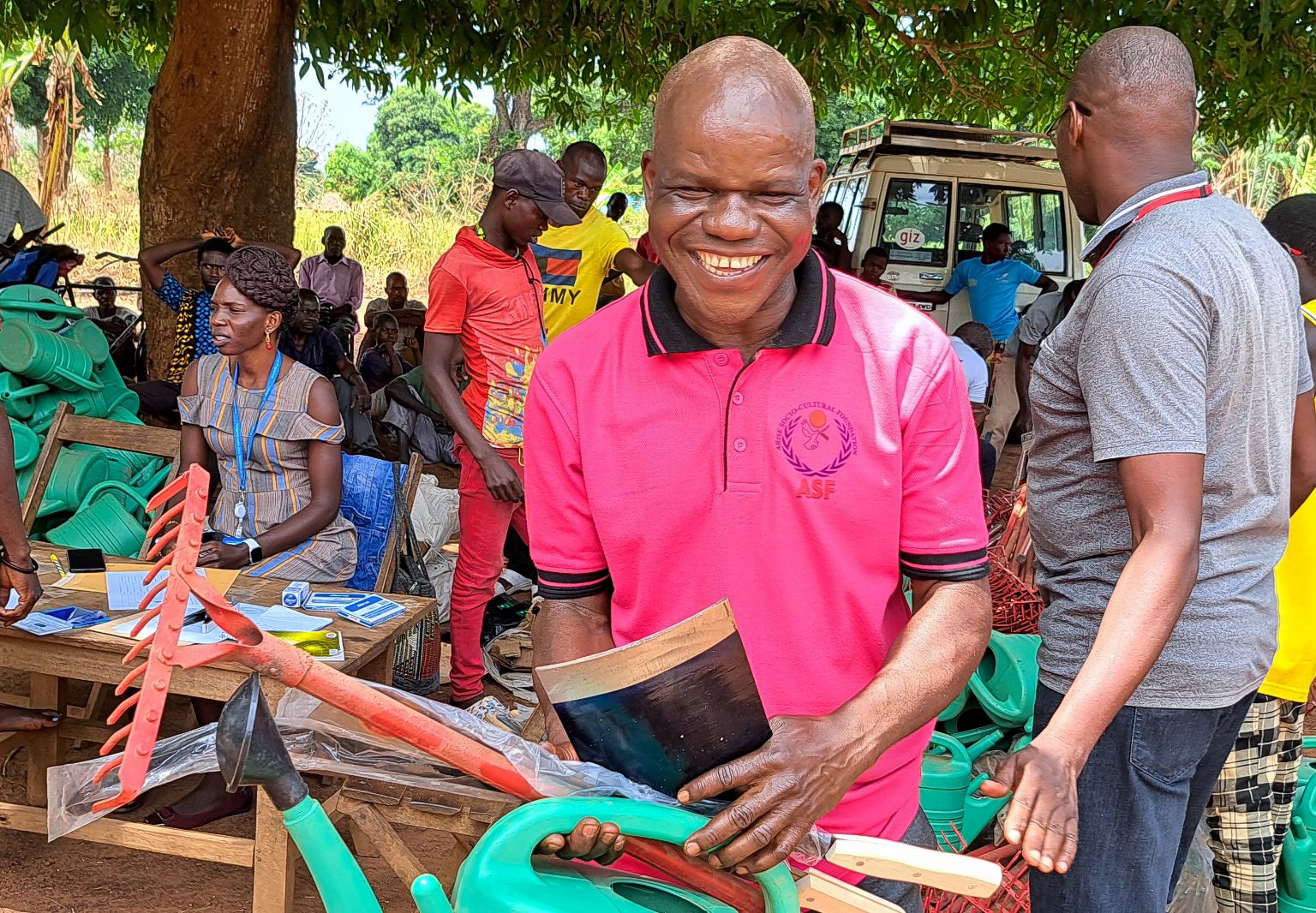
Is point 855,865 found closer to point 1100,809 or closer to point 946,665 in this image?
point 946,665

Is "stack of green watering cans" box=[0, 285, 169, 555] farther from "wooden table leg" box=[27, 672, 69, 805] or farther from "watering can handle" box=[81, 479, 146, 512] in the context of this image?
"wooden table leg" box=[27, 672, 69, 805]

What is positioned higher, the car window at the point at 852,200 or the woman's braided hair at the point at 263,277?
the car window at the point at 852,200

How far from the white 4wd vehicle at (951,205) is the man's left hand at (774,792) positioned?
859 cm

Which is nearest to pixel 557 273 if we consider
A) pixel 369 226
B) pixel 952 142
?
pixel 952 142

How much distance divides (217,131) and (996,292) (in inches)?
228

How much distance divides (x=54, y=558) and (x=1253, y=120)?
22.7 feet

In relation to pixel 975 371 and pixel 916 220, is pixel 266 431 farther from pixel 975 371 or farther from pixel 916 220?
pixel 916 220

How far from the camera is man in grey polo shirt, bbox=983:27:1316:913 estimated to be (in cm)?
154

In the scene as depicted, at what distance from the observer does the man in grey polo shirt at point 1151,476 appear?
5.06ft

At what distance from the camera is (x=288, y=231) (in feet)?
22.6

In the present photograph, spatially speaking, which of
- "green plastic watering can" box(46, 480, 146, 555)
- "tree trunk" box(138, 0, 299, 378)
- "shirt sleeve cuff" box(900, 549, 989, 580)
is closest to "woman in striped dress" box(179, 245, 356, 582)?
"green plastic watering can" box(46, 480, 146, 555)

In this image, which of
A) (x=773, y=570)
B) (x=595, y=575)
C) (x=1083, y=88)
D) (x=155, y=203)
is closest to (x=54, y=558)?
(x=595, y=575)

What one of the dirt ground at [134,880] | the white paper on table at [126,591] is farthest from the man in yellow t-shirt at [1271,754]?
the white paper on table at [126,591]

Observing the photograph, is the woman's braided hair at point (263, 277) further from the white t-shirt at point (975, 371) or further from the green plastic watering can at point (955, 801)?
the white t-shirt at point (975, 371)
